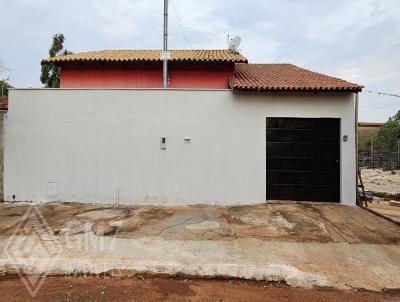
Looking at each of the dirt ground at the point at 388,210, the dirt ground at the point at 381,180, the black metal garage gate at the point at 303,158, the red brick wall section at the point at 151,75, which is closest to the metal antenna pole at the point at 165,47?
the red brick wall section at the point at 151,75

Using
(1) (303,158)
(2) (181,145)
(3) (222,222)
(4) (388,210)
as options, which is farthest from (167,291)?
(4) (388,210)

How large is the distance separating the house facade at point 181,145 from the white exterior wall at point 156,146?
0.10 feet

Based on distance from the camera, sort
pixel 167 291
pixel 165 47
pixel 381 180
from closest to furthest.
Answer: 1. pixel 167 291
2. pixel 165 47
3. pixel 381 180

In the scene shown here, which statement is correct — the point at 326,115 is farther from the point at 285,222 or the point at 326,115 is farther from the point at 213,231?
the point at 213,231

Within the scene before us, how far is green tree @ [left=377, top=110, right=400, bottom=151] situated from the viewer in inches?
1677

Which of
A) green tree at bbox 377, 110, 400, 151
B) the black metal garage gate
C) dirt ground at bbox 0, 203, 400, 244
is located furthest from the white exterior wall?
green tree at bbox 377, 110, 400, 151

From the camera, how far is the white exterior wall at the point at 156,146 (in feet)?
30.9

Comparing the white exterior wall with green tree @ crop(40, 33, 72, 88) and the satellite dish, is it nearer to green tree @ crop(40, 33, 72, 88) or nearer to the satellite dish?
the satellite dish

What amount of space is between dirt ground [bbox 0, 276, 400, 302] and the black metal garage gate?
5.34 meters

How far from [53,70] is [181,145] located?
737 inches

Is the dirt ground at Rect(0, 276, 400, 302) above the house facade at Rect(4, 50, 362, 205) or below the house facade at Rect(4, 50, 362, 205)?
below

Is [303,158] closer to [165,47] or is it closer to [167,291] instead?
[165,47]

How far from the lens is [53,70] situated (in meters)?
23.5

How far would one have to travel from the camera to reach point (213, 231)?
21.9 ft
